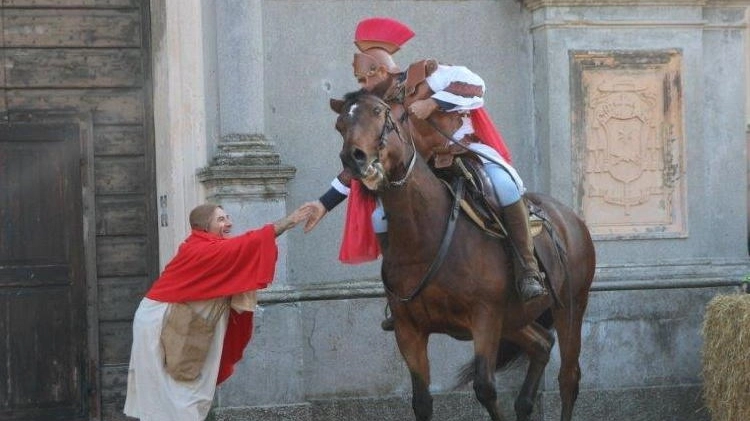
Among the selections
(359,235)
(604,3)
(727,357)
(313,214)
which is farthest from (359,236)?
(604,3)

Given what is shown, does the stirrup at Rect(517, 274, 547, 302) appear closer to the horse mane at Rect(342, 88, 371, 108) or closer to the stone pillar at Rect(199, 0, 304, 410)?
the horse mane at Rect(342, 88, 371, 108)

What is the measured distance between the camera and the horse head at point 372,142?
6738 millimetres

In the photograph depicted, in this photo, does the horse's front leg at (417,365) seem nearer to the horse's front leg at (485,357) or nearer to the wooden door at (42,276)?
the horse's front leg at (485,357)

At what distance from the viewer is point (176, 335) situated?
7.77 meters

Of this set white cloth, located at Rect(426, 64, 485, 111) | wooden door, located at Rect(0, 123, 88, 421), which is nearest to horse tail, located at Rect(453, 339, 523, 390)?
white cloth, located at Rect(426, 64, 485, 111)

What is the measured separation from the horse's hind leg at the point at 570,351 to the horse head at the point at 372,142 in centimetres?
208

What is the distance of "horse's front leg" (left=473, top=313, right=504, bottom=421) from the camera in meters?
7.42

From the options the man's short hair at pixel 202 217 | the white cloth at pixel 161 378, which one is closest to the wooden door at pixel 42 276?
the white cloth at pixel 161 378

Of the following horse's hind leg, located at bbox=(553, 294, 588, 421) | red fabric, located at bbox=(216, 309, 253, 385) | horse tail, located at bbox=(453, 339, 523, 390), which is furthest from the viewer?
horse's hind leg, located at bbox=(553, 294, 588, 421)

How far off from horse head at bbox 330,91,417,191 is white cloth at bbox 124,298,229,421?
4.68 ft

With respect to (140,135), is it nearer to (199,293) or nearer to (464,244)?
(199,293)

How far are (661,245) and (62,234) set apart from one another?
13.9ft

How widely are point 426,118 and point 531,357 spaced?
74.1 inches

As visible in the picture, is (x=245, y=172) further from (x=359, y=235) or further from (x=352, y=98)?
(x=352, y=98)
